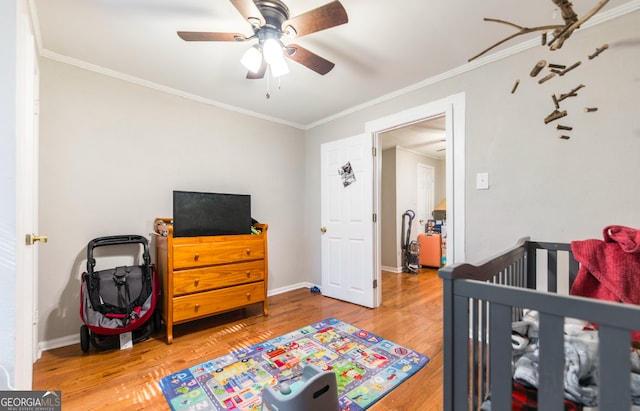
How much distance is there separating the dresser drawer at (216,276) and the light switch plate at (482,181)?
2.11 m

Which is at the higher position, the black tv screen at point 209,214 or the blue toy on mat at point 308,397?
the black tv screen at point 209,214

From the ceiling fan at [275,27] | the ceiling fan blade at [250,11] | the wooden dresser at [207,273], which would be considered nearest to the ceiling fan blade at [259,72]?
the ceiling fan at [275,27]

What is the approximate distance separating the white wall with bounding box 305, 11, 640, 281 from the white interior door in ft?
3.30

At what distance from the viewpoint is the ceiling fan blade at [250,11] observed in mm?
1350

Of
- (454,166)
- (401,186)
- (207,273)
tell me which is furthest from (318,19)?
(401,186)

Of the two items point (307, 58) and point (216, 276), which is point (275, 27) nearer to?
point (307, 58)

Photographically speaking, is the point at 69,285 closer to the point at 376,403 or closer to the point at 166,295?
the point at 166,295

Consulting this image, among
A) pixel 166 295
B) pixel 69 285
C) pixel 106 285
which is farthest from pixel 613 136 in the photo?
pixel 69 285

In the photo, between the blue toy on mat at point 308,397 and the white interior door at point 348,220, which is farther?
the white interior door at point 348,220

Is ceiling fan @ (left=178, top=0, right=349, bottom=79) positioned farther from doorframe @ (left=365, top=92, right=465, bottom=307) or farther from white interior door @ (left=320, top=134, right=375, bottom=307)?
white interior door @ (left=320, top=134, right=375, bottom=307)

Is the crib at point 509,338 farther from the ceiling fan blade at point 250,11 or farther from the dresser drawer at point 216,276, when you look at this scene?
the dresser drawer at point 216,276

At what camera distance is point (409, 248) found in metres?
4.93

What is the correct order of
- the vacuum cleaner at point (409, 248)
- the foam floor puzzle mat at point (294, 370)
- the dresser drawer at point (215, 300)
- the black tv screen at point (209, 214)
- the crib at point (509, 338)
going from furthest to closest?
the vacuum cleaner at point (409, 248), the black tv screen at point (209, 214), the dresser drawer at point (215, 300), the foam floor puzzle mat at point (294, 370), the crib at point (509, 338)

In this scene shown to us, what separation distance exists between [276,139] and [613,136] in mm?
3120
